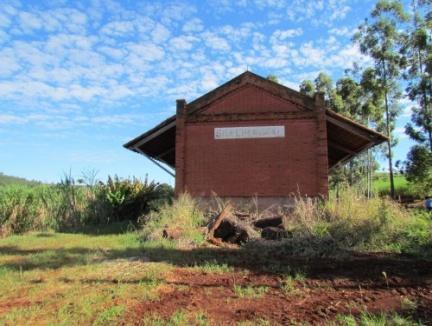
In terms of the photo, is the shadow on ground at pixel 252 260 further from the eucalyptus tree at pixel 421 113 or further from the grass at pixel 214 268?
the eucalyptus tree at pixel 421 113

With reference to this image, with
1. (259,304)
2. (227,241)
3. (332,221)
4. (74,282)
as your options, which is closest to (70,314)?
(74,282)

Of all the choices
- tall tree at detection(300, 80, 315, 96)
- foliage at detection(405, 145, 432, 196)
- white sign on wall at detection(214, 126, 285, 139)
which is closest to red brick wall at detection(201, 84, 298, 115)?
white sign on wall at detection(214, 126, 285, 139)

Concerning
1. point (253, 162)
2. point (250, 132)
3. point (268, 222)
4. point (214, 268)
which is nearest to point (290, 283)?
point (214, 268)

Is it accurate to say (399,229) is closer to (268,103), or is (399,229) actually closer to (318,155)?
(318,155)

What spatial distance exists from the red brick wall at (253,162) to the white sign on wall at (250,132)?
16 centimetres

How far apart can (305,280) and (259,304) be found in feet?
4.34

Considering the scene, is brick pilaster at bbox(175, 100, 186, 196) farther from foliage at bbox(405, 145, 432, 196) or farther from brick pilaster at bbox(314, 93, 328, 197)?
foliage at bbox(405, 145, 432, 196)

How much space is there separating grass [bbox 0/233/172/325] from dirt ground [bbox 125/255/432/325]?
0.39 m

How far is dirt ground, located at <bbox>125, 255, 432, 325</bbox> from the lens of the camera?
4.70 metres

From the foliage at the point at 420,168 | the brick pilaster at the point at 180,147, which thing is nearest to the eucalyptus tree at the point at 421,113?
the foliage at the point at 420,168

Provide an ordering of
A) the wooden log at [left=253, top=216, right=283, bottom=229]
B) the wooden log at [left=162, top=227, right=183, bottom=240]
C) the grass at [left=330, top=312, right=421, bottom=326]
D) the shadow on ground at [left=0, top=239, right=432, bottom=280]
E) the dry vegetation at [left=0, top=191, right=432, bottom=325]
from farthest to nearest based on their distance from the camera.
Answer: the wooden log at [left=253, top=216, right=283, bottom=229] → the wooden log at [left=162, top=227, right=183, bottom=240] → the shadow on ground at [left=0, top=239, right=432, bottom=280] → the dry vegetation at [left=0, top=191, right=432, bottom=325] → the grass at [left=330, top=312, right=421, bottom=326]

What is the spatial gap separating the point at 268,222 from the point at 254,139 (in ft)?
16.6

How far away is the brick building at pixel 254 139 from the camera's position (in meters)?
16.3

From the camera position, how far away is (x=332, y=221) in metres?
10.9
